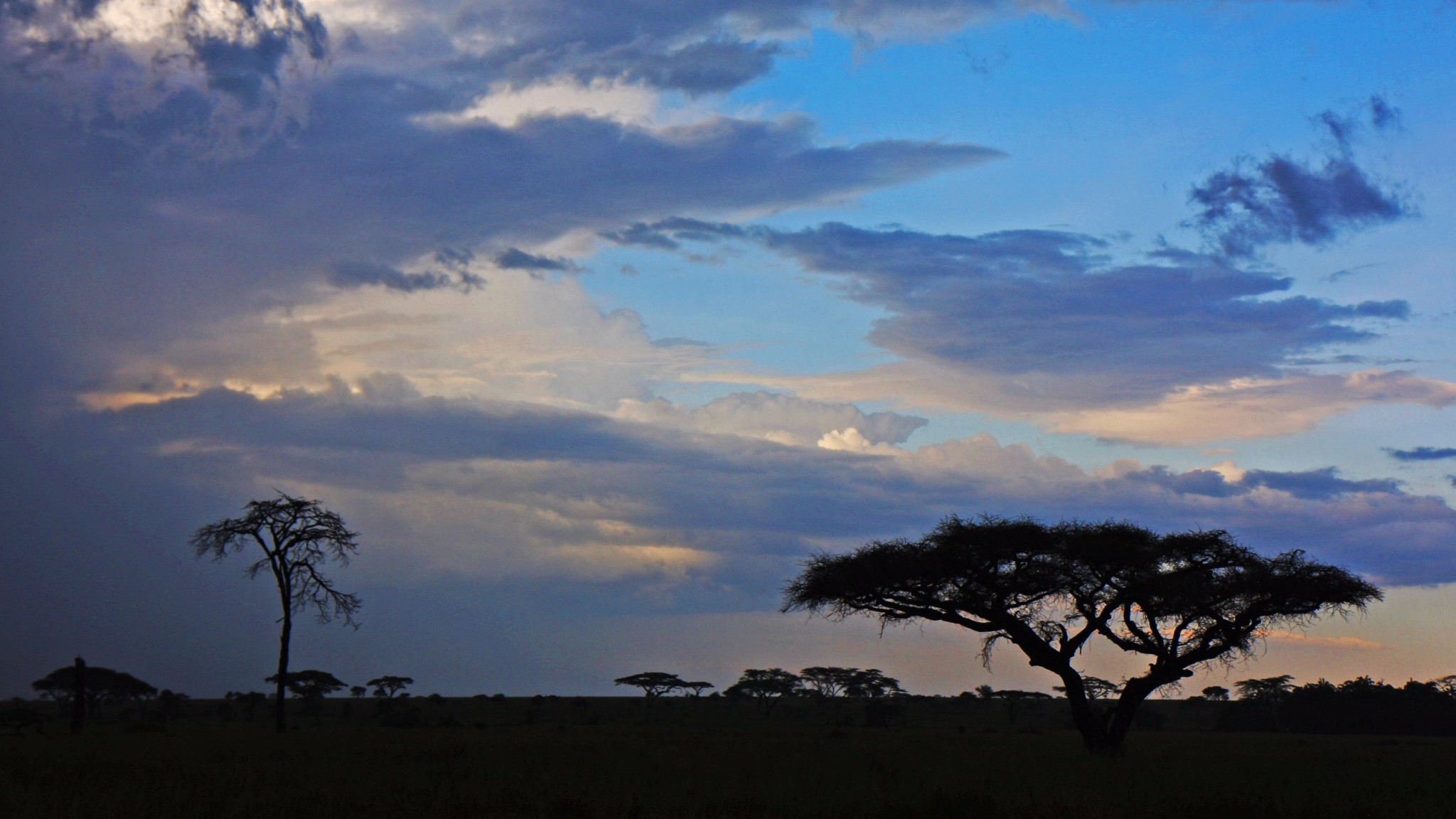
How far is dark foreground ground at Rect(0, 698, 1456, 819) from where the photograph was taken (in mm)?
16688

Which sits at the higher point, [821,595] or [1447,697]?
[821,595]

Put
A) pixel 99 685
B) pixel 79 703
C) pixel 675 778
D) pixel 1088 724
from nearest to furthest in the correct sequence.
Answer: pixel 675 778, pixel 1088 724, pixel 79 703, pixel 99 685

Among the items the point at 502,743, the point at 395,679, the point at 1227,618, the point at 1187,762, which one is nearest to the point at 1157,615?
the point at 1227,618

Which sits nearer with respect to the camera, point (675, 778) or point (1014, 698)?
point (675, 778)

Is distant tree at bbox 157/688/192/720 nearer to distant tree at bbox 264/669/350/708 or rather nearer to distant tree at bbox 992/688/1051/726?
distant tree at bbox 264/669/350/708

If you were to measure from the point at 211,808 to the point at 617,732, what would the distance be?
28.7 meters

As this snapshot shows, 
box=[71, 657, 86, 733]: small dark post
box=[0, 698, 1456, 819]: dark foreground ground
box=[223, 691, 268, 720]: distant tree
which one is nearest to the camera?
box=[0, 698, 1456, 819]: dark foreground ground

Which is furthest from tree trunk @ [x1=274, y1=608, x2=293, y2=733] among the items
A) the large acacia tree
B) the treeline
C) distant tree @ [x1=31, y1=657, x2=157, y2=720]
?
the treeline

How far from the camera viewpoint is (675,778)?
21.8m

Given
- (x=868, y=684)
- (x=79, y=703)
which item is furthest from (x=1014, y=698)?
(x=79, y=703)

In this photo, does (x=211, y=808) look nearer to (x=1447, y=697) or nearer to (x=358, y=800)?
(x=358, y=800)

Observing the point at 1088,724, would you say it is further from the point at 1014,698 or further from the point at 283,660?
the point at 1014,698

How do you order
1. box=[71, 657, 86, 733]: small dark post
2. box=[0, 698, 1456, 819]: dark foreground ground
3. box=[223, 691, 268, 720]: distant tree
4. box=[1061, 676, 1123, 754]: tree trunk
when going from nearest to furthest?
box=[0, 698, 1456, 819]: dark foreground ground
box=[1061, 676, 1123, 754]: tree trunk
box=[71, 657, 86, 733]: small dark post
box=[223, 691, 268, 720]: distant tree

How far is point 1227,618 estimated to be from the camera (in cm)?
3406
